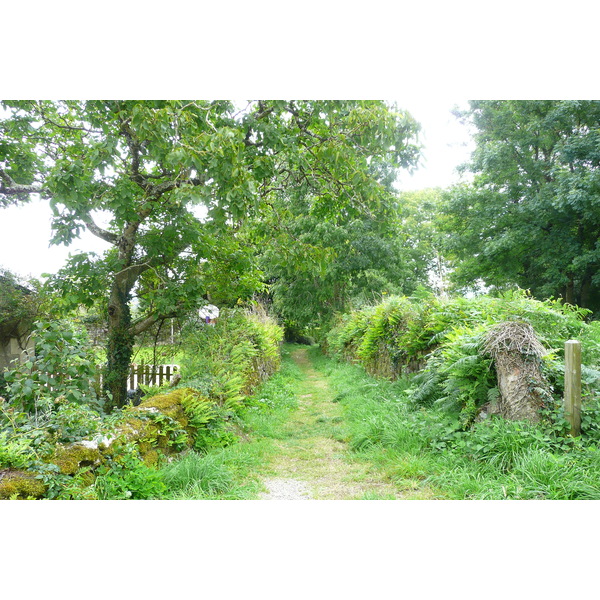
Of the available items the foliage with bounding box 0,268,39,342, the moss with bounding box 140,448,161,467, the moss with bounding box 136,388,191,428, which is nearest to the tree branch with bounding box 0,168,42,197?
the foliage with bounding box 0,268,39,342

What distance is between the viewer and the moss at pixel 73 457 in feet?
9.36

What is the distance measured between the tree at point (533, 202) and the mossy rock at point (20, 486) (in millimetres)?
13736

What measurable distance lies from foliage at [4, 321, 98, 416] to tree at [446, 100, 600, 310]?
13.1m

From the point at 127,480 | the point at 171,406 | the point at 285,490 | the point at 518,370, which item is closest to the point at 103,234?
the point at 171,406

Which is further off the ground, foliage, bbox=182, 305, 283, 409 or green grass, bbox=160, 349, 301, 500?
foliage, bbox=182, 305, 283, 409

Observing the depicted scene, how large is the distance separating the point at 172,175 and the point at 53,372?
4.08 m

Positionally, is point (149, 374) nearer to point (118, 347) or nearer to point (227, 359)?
point (118, 347)

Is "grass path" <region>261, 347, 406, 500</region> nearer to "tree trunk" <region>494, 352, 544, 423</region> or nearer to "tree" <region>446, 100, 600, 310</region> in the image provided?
"tree trunk" <region>494, 352, 544, 423</region>

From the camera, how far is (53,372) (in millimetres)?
3805

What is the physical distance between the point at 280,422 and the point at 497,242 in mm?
12435

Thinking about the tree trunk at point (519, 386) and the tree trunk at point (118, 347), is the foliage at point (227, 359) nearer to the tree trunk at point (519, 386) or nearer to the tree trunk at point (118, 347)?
the tree trunk at point (118, 347)

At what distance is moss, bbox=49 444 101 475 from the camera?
2.85 metres

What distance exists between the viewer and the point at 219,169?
4137 millimetres

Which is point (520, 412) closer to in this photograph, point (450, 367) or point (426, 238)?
point (450, 367)
